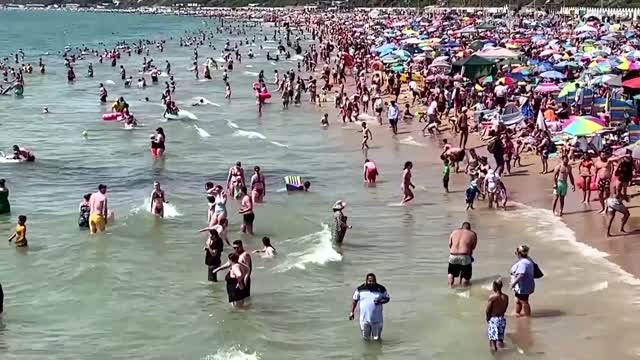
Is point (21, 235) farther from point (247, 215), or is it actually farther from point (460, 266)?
point (460, 266)

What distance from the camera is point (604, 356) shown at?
10.7 metres

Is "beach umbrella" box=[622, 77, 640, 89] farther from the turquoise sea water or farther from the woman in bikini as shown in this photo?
the woman in bikini

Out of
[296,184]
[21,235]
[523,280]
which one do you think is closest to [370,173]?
[296,184]

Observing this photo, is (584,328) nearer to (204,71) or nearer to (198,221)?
(198,221)

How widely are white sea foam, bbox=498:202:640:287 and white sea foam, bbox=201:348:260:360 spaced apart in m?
5.96

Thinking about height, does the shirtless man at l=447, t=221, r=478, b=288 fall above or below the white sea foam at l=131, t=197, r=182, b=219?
above

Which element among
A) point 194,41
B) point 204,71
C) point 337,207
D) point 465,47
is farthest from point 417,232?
point 194,41

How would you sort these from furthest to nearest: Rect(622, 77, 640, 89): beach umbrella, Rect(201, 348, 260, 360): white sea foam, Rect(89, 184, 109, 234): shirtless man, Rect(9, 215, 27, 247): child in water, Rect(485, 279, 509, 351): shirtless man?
Rect(622, 77, 640, 89): beach umbrella → Rect(89, 184, 109, 234): shirtless man → Rect(9, 215, 27, 247): child in water → Rect(201, 348, 260, 360): white sea foam → Rect(485, 279, 509, 351): shirtless man

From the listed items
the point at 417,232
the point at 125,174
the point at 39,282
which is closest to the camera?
the point at 39,282

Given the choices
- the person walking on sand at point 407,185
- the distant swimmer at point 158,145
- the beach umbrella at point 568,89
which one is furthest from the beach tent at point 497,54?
the person walking on sand at point 407,185

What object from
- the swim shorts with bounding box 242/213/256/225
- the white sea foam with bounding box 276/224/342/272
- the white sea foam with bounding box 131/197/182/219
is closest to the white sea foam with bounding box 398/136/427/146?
the white sea foam with bounding box 131/197/182/219

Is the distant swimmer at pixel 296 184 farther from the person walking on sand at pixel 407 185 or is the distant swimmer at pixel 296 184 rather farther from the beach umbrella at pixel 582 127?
the beach umbrella at pixel 582 127

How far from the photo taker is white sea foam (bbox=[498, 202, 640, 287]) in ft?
45.4

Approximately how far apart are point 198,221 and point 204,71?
120ft
